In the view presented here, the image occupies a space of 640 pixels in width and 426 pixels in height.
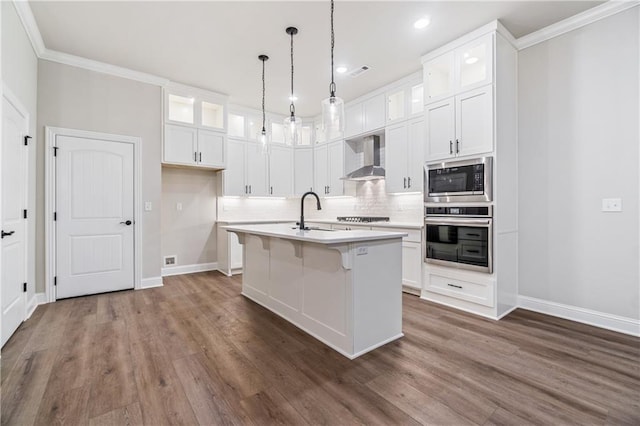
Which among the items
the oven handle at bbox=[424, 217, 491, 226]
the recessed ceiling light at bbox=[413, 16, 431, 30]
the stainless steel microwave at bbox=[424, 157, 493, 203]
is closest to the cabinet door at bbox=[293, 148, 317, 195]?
the stainless steel microwave at bbox=[424, 157, 493, 203]

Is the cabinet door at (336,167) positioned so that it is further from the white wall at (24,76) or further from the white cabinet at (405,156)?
the white wall at (24,76)

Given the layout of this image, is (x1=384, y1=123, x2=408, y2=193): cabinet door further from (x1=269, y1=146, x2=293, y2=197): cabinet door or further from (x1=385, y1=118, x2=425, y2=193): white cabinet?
(x1=269, y1=146, x2=293, y2=197): cabinet door

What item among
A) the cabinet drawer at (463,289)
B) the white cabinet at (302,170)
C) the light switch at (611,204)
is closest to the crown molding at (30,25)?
the white cabinet at (302,170)

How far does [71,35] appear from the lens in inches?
128

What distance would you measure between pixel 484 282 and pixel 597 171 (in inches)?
59.0

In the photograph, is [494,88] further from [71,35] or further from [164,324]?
[71,35]

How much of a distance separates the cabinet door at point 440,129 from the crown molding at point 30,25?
4.17 meters

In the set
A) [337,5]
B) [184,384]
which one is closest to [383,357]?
[184,384]

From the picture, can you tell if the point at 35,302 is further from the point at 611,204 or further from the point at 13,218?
the point at 611,204

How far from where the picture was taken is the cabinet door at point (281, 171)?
593 centimetres

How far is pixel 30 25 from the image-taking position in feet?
9.73

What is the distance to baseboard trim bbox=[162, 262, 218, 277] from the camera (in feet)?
16.8

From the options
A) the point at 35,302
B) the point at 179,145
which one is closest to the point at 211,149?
the point at 179,145

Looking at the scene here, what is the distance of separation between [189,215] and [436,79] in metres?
4.49
